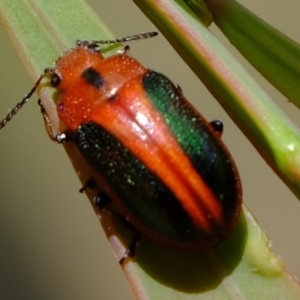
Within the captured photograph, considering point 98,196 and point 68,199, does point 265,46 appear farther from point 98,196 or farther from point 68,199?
point 68,199

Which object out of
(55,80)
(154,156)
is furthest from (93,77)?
(154,156)

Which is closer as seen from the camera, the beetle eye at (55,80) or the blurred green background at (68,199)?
the beetle eye at (55,80)

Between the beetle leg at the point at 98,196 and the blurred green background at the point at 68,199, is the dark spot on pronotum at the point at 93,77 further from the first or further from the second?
the blurred green background at the point at 68,199

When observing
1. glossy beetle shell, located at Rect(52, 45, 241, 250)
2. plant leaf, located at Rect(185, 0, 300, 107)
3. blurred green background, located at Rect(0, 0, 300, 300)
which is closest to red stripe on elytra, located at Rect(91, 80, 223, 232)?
glossy beetle shell, located at Rect(52, 45, 241, 250)

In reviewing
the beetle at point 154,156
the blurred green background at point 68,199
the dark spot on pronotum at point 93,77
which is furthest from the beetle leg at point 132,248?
the blurred green background at point 68,199

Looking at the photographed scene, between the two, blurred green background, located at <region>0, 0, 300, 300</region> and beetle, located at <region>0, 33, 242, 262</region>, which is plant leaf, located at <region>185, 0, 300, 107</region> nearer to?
beetle, located at <region>0, 33, 242, 262</region>

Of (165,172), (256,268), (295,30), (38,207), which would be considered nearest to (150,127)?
(165,172)

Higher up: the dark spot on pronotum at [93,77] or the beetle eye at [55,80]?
the beetle eye at [55,80]
